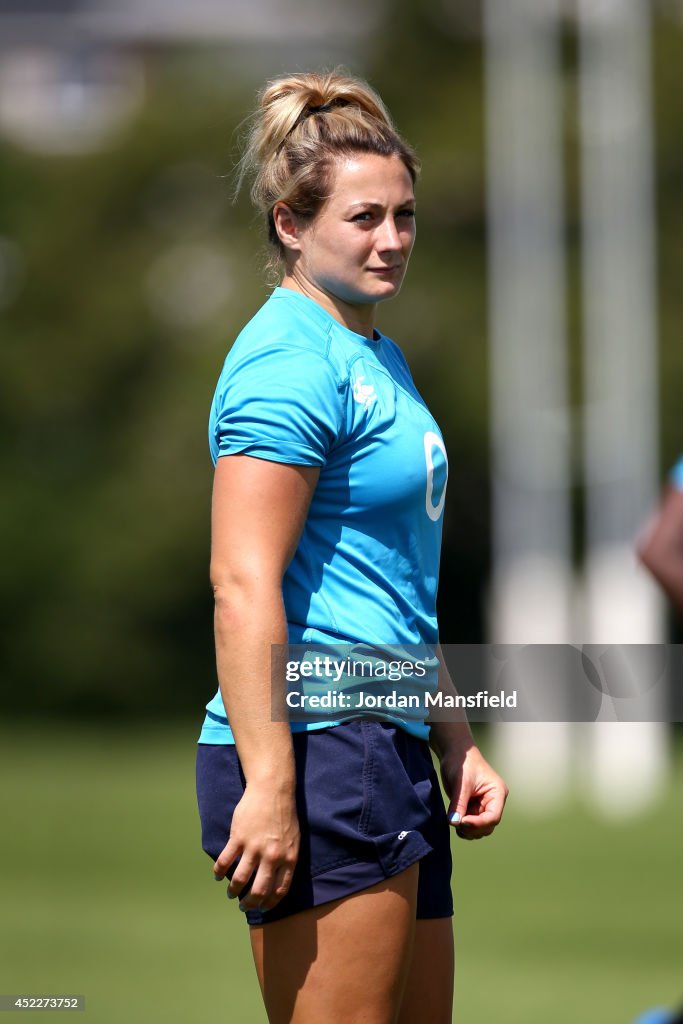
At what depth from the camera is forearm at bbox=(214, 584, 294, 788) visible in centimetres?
256

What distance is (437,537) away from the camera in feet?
9.48

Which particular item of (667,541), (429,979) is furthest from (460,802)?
(667,541)

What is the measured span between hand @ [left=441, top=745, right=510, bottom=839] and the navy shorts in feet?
0.69

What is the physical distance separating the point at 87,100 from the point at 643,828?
55.8 ft

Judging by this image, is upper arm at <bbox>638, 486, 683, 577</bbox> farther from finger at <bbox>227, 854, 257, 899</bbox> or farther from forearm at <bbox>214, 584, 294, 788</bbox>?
finger at <bbox>227, 854, 257, 899</bbox>

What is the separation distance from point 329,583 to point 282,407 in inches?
12.8

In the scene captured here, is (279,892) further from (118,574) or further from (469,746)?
(118,574)

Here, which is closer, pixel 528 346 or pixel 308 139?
pixel 308 139

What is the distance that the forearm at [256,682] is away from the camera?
Result: 2.56m

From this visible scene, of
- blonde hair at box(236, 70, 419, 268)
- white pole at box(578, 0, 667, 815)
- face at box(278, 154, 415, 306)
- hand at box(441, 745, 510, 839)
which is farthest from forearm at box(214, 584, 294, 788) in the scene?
white pole at box(578, 0, 667, 815)

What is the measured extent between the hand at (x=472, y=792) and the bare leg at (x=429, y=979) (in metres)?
0.20
